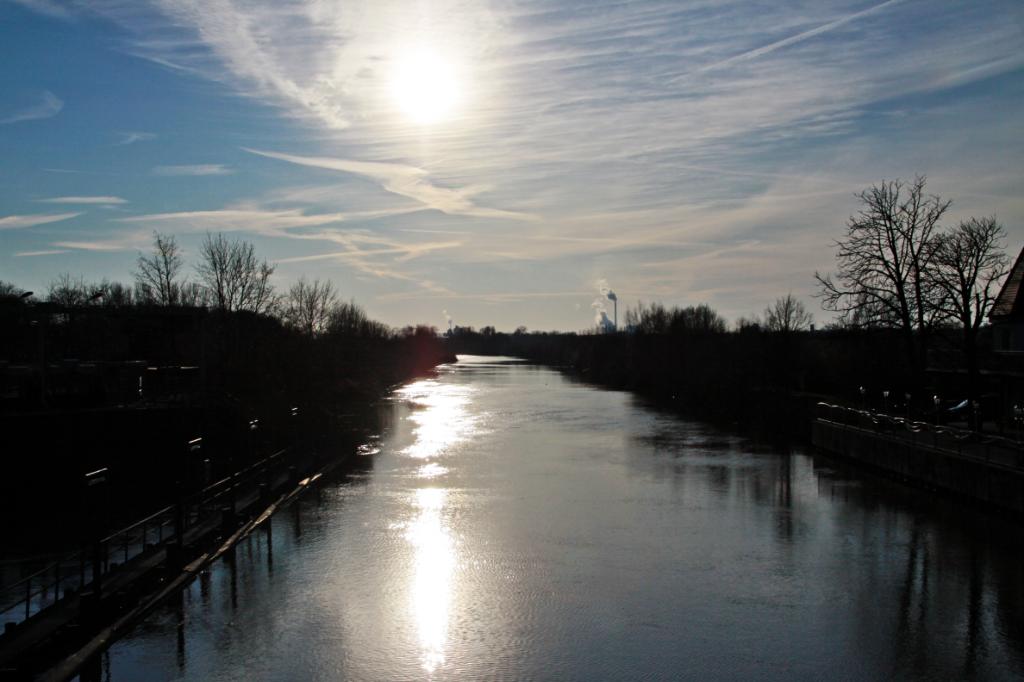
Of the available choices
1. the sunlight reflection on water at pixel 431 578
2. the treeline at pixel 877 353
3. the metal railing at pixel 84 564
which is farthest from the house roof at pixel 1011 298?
the metal railing at pixel 84 564

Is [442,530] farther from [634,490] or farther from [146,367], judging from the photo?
[146,367]

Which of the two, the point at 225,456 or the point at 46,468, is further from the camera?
the point at 225,456

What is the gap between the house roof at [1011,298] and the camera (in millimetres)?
37656

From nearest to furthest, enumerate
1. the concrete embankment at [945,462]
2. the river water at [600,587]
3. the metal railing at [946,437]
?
the river water at [600,587], the concrete embankment at [945,462], the metal railing at [946,437]

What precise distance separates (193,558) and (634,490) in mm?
12965

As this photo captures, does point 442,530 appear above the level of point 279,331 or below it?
below

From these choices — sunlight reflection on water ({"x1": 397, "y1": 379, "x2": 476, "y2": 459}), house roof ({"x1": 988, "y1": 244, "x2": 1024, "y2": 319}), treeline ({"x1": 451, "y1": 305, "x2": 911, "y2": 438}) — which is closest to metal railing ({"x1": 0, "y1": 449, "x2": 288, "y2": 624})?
sunlight reflection on water ({"x1": 397, "y1": 379, "x2": 476, "y2": 459})

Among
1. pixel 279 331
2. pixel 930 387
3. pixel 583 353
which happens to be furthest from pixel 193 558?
pixel 583 353

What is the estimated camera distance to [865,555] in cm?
1792

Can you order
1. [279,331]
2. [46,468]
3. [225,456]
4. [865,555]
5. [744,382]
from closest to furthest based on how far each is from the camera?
[865,555] → [46,468] → [225,456] → [279,331] → [744,382]

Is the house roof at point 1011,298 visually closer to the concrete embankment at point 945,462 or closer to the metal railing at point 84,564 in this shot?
the concrete embankment at point 945,462

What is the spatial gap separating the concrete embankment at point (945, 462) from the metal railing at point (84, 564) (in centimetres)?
1777

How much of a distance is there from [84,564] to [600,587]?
8.02 meters

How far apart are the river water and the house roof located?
16.0m
